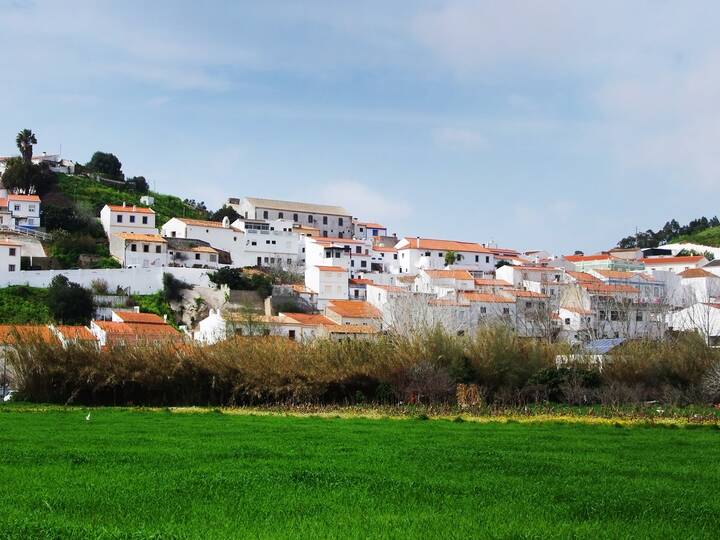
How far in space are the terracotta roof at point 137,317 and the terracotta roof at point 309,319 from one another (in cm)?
856

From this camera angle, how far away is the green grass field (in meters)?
8.55

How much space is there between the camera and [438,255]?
82.9m

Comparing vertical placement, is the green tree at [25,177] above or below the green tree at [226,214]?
above

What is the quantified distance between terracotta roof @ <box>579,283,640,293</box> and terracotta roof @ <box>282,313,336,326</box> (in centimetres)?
2250

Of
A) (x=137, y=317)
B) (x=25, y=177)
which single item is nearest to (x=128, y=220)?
(x=25, y=177)

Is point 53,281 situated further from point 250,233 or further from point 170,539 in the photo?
point 170,539

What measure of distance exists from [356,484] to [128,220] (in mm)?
66415

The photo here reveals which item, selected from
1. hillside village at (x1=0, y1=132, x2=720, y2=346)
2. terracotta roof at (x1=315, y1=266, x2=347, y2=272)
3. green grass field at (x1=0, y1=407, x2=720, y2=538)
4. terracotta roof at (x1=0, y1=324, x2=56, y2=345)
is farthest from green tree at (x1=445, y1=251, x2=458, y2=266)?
green grass field at (x1=0, y1=407, x2=720, y2=538)

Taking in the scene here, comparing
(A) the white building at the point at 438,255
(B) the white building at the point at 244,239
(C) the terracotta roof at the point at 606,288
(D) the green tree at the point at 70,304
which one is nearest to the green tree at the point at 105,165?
(B) the white building at the point at 244,239

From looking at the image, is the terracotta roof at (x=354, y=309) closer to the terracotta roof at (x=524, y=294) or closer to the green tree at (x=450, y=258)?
the terracotta roof at (x=524, y=294)

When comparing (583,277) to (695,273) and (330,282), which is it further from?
(330,282)

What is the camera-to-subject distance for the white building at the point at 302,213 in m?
89.7

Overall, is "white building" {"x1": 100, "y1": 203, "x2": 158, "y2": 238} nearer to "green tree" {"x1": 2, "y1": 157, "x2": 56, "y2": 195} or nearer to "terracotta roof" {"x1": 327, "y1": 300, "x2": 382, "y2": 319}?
"green tree" {"x1": 2, "y1": 157, "x2": 56, "y2": 195}

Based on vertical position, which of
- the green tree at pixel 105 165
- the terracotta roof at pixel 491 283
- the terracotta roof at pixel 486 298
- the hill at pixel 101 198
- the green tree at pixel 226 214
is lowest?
the terracotta roof at pixel 486 298
